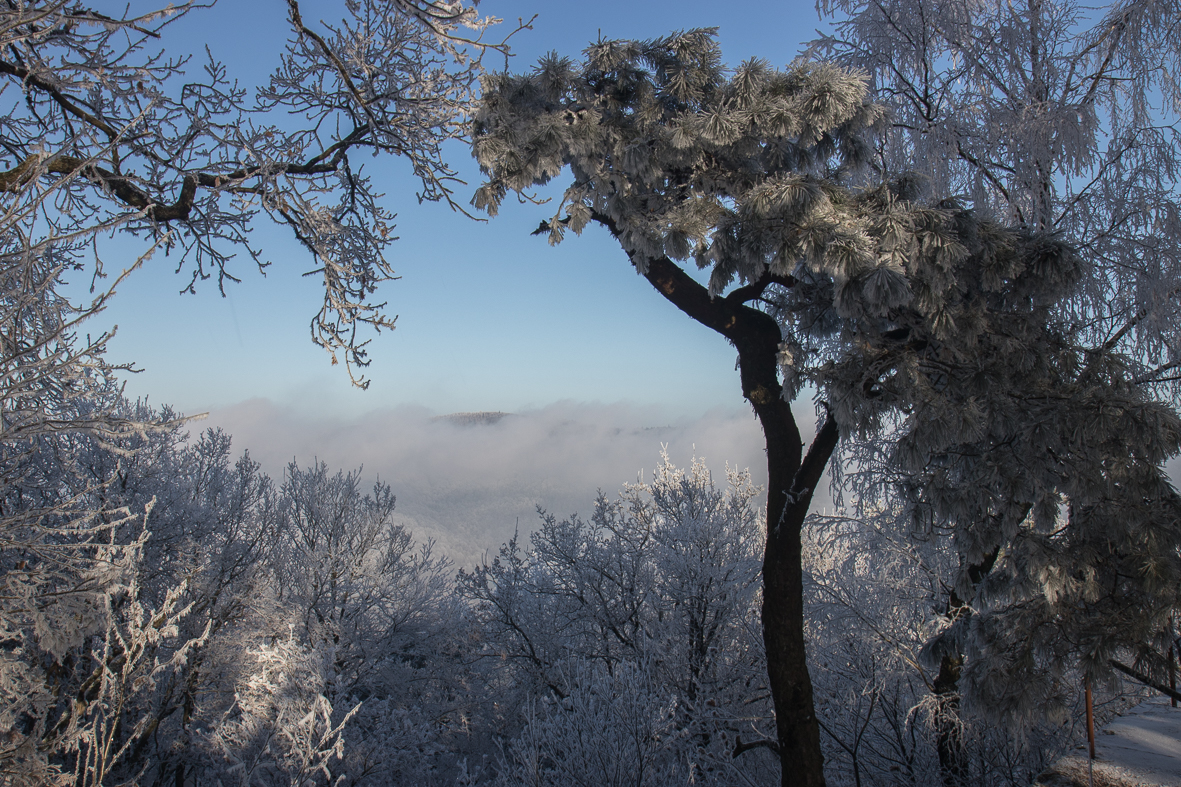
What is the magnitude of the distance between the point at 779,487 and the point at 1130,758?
2.61m

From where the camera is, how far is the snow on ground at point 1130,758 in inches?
135

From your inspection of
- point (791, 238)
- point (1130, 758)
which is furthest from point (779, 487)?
point (1130, 758)

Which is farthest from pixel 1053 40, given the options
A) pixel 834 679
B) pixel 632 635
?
pixel 632 635

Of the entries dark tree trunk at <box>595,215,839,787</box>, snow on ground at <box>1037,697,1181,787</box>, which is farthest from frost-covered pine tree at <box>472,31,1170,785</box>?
snow on ground at <box>1037,697,1181,787</box>

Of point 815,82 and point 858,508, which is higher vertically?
point 815,82

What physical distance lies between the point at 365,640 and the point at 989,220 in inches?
511

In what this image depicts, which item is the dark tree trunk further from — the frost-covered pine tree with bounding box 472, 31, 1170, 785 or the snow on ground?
the snow on ground

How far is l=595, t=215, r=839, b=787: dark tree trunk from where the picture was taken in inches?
173

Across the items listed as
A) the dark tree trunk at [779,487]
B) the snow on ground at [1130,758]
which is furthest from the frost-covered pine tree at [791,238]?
the snow on ground at [1130,758]

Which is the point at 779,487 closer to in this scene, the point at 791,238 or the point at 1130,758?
the point at 791,238

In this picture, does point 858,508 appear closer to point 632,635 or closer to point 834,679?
point 834,679

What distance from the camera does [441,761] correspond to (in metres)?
11.3

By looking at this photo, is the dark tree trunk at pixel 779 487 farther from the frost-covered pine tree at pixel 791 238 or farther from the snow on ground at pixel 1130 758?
the snow on ground at pixel 1130 758

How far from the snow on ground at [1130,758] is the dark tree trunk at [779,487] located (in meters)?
1.44
